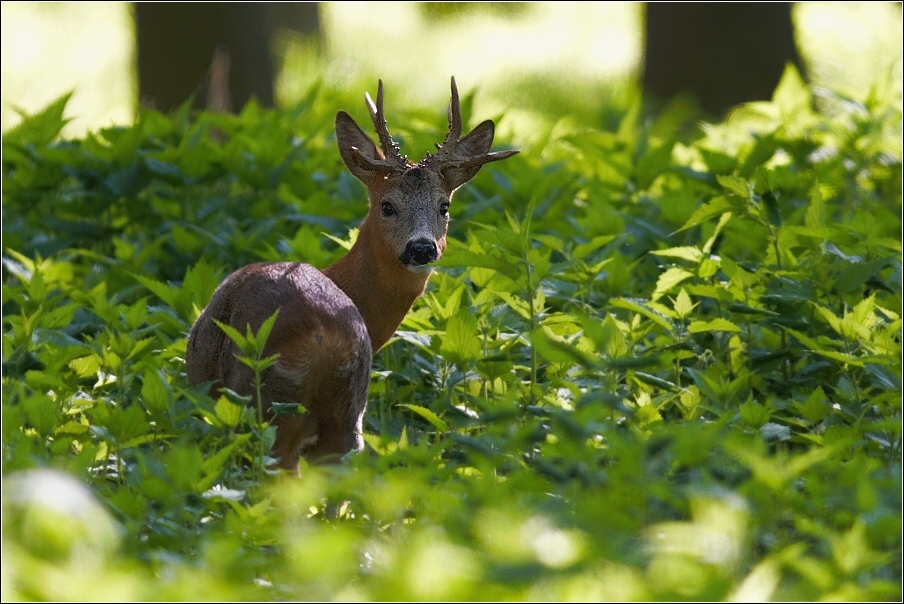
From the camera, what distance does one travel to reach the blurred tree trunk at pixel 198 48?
9.47m

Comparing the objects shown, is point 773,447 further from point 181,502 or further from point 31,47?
point 31,47

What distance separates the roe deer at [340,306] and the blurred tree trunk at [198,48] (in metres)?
4.93

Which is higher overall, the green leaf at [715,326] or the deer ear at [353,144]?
the deer ear at [353,144]

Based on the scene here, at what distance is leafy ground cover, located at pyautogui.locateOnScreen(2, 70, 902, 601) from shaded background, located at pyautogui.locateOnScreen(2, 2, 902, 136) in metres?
0.71

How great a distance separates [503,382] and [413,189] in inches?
34.9

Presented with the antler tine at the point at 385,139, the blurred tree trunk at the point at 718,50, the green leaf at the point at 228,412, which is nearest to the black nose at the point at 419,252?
the antler tine at the point at 385,139

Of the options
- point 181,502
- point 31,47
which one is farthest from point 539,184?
point 31,47

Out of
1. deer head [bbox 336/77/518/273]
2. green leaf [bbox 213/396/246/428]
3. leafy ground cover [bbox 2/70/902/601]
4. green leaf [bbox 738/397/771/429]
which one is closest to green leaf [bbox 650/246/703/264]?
leafy ground cover [bbox 2/70/902/601]

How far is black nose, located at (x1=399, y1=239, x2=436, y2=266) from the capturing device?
443 cm

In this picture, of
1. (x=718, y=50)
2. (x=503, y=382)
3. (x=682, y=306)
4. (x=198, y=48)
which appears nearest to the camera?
(x=503, y=382)

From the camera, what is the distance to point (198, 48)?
9516 mm

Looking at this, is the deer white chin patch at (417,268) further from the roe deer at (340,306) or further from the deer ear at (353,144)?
the deer ear at (353,144)

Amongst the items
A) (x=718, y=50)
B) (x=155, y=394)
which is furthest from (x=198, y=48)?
(x=155, y=394)

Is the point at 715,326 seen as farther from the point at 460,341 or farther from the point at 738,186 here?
the point at 460,341
